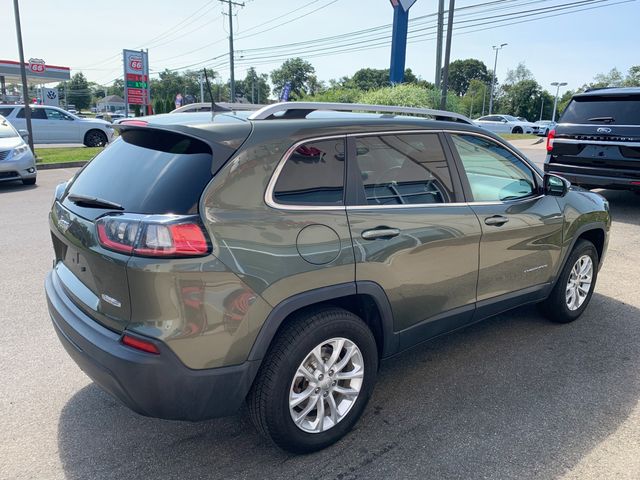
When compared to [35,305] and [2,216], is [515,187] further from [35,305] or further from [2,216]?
[2,216]

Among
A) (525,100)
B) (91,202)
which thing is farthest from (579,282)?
(525,100)

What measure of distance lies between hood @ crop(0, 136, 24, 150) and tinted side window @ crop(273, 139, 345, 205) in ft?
33.0

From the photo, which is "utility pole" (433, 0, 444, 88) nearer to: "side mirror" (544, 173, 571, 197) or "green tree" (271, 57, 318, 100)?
"side mirror" (544, 173, 571, 197)

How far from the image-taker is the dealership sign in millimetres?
25031

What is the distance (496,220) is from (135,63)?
2577cm

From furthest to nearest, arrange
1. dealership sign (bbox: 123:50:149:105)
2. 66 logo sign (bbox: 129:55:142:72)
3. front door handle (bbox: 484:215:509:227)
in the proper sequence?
1. 66 logo sign (bbox: 129:55:142:72)
2. dealership sign (bbox: 123:50:149:105)
3. front door handle (bbox: 484:215:509:227)

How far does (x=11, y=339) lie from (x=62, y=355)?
523 millimetres

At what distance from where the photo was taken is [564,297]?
4270 millimetres

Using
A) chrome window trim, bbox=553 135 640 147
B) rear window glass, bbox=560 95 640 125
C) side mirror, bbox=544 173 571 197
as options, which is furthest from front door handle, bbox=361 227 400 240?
rear window glass, bbox=560 95 640 125

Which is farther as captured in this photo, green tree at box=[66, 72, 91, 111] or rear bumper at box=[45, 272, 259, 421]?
green tree at box=[66, 72, 91, 111]

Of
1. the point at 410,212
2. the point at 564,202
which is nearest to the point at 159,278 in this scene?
the point at 410,212

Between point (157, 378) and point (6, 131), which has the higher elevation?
point (6, 131)

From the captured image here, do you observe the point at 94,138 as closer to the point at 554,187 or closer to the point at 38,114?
the point at 38,114

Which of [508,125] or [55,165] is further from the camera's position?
[508,125]
